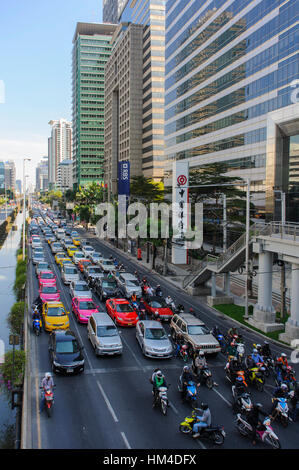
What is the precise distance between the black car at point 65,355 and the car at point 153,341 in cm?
382

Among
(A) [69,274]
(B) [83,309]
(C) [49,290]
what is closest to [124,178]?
(A) [69,274]

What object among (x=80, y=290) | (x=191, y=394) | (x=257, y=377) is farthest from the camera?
(x=80, y=290)

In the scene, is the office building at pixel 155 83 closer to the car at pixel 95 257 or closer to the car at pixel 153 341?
the car at pixel 95 257

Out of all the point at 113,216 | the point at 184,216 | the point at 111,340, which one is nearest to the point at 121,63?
the point at 113,216

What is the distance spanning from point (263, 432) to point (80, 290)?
837 inches

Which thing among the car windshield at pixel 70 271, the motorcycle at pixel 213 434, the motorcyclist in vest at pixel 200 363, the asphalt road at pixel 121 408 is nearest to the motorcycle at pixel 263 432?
the asphalt road at pixel 121 408

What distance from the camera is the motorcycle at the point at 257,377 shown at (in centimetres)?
1920

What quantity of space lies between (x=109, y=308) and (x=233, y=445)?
54.5ft

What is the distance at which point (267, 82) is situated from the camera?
5084 cm

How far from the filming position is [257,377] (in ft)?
63.5

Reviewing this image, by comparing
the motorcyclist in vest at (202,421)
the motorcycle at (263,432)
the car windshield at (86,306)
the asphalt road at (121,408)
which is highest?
the car windshield at (86,306)

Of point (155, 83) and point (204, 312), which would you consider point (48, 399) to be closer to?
point (204, 312)

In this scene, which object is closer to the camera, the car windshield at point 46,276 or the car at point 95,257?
the car windshield at point 46,276

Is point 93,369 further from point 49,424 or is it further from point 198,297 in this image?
point 198,297
